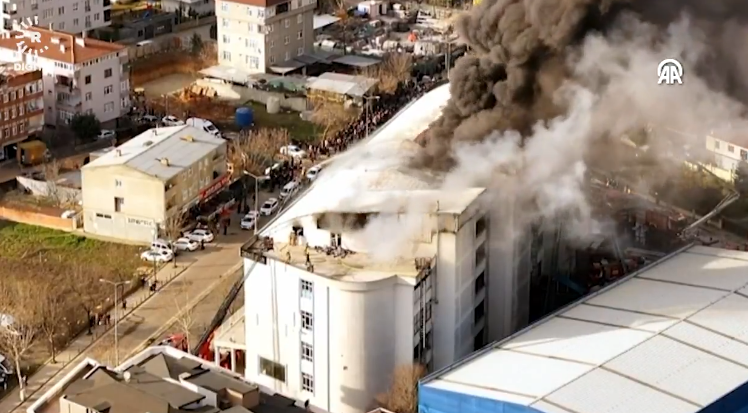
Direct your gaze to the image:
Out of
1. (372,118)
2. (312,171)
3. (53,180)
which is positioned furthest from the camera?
(372,118)

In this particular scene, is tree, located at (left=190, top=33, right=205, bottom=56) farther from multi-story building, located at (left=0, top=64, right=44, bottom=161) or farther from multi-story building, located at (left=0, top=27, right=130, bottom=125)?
multi-story building, located at (left=0, top=64, right=44, bottom=161)

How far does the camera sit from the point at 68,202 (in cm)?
1838

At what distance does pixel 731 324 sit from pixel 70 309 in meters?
6.40

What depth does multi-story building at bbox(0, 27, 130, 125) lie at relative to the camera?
2092 cm

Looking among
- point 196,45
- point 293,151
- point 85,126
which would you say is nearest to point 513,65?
point 293,151

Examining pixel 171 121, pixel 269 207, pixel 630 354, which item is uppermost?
pixel 630 354

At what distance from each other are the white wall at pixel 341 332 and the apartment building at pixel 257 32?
1091 centimetres

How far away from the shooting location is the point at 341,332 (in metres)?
12.9

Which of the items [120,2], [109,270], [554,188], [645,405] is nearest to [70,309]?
[109,270]

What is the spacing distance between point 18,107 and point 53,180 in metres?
1.78

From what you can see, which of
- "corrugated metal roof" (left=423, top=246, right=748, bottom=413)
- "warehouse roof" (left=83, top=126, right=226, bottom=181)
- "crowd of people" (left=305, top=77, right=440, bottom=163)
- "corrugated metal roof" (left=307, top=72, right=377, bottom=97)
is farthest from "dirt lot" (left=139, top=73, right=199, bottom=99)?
"corrugated metal roof" (left=423, top=246, right=748, bottom=413)

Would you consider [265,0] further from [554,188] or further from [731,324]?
[731,324]

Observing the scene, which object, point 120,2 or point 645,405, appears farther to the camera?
point 120,2

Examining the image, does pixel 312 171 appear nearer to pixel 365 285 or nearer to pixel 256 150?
pixel 256 150
